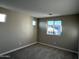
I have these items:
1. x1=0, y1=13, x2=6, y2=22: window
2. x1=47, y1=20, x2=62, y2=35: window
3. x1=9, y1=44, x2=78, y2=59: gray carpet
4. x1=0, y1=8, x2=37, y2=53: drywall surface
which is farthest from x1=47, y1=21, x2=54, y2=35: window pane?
x1=0, y1=13, x2=6, y2=22: window

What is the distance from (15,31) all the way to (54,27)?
282 centimetres

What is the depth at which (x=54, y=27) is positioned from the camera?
5070 millimetres

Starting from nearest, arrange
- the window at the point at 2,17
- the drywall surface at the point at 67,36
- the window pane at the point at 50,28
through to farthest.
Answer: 1. the window at the point at 2,17
2. the drywall surface at the point at 67,36
3. the window pane at the point at 50,28

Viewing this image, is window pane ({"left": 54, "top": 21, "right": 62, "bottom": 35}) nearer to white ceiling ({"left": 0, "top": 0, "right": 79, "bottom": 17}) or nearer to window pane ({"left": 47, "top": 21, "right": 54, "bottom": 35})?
window pane ({"left": 47, "top": 21, "right": 54, "bottom": 35})

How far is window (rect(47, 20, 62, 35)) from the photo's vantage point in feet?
15.9

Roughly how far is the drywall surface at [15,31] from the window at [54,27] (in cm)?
154

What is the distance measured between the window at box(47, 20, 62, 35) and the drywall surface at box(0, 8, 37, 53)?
1.54 meters

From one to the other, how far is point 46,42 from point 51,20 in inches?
73.6

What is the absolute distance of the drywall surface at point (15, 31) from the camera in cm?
339

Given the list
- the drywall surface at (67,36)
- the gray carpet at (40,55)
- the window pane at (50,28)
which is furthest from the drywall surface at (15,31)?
the drywall surface at (67,36)

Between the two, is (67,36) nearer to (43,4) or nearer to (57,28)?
(57,28)

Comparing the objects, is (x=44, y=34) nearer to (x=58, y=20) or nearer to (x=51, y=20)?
(x=51, y=20)

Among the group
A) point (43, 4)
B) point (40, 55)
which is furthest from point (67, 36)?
point (43, 4)

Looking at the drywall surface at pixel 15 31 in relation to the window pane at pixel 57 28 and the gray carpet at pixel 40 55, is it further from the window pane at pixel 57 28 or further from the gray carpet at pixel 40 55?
the window pane at pixel 57 28
